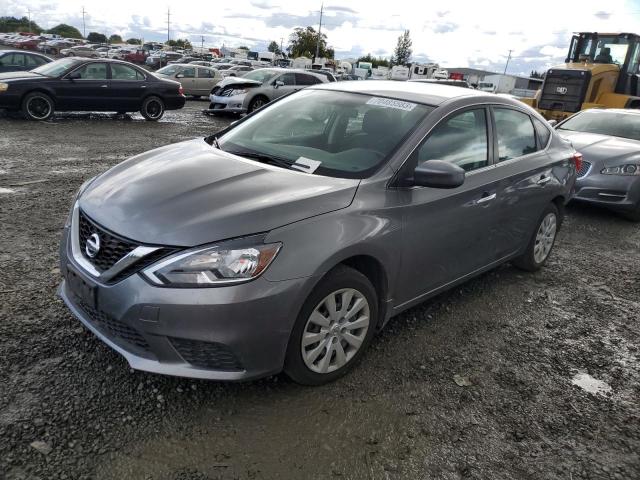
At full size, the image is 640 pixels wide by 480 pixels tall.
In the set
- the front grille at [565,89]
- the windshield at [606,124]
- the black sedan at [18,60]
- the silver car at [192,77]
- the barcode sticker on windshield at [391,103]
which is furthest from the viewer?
the silver car at [192,77]

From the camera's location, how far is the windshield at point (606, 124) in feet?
27.2

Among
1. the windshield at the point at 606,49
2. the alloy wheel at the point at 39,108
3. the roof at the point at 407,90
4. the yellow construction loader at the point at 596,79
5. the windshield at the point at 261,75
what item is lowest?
the alloy wheel at the point at 39,108

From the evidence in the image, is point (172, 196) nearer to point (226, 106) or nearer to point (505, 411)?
point (505, 411)

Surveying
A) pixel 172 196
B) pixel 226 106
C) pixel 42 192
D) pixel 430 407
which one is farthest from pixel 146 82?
pixel 430 407

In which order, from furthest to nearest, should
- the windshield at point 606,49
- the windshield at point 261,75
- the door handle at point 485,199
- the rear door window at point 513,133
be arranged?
1. the windshield at point 261,75
2. the windshield at point 606,49
3. the rear door window at point 513,133
4. the door handle at point 485,199

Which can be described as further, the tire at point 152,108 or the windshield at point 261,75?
the windshield at point 261,75

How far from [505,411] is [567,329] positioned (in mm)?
1395

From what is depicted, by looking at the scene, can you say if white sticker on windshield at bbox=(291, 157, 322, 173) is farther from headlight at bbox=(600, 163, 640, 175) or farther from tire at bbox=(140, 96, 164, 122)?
tire at bbox=(140, 96, 164, 122)

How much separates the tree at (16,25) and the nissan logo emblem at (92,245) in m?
117

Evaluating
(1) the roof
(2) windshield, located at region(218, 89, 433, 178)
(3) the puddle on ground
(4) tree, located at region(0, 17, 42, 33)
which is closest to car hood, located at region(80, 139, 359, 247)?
(2) windshield, located at region(218, 89, 433, 178)

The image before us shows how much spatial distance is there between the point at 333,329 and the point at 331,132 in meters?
1.44

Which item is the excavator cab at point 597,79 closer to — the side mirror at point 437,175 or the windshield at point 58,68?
the windshield at point 58,68

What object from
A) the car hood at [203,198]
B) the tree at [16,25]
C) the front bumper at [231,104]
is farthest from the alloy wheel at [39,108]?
the tree at [16,25]

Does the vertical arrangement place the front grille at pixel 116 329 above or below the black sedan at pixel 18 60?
below
